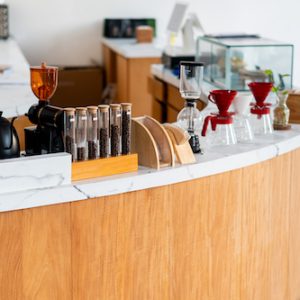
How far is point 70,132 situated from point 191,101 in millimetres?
591

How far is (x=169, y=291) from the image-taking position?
7.72 feet

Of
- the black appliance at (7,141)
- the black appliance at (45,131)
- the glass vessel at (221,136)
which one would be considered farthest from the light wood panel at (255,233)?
the black appliance at (7,141)

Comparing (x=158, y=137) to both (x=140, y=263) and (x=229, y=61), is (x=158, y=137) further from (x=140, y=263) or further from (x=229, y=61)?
(x=229, y=61)

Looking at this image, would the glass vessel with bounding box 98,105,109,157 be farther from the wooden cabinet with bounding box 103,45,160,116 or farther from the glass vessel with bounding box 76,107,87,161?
the wooden cabinet with bounding box 103,45,160,116

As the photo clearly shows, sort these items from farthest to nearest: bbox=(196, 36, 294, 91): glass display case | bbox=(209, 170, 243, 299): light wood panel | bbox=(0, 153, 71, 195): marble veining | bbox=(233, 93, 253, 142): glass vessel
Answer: bbox=(196, 36, 294, 91): glass display case, bbox=(233, 93, 253, 142): glass vessel, bbox=(209, 170, 243, 299): light wood panel, bbox=(0, 153, 71, 195): marble veining

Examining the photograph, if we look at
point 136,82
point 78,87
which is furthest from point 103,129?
point 78,87

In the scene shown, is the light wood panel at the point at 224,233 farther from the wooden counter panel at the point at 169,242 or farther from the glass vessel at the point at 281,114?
the glass vessel at the point at 281,114

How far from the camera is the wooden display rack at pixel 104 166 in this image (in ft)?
7.02

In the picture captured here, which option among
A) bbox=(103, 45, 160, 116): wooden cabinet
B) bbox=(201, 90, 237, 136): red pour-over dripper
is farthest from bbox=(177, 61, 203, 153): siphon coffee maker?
bbox=(103, 45, 160, 116): wooden cabinet

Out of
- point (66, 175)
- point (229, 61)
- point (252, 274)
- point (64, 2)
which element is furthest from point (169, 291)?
point (64, 2)

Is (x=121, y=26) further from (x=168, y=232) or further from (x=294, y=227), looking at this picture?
(x=168, y=232)

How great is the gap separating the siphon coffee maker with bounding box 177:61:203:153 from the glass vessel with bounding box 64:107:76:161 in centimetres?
50

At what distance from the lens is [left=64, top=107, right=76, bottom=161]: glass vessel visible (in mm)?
2137

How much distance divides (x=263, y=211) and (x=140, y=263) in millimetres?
581
